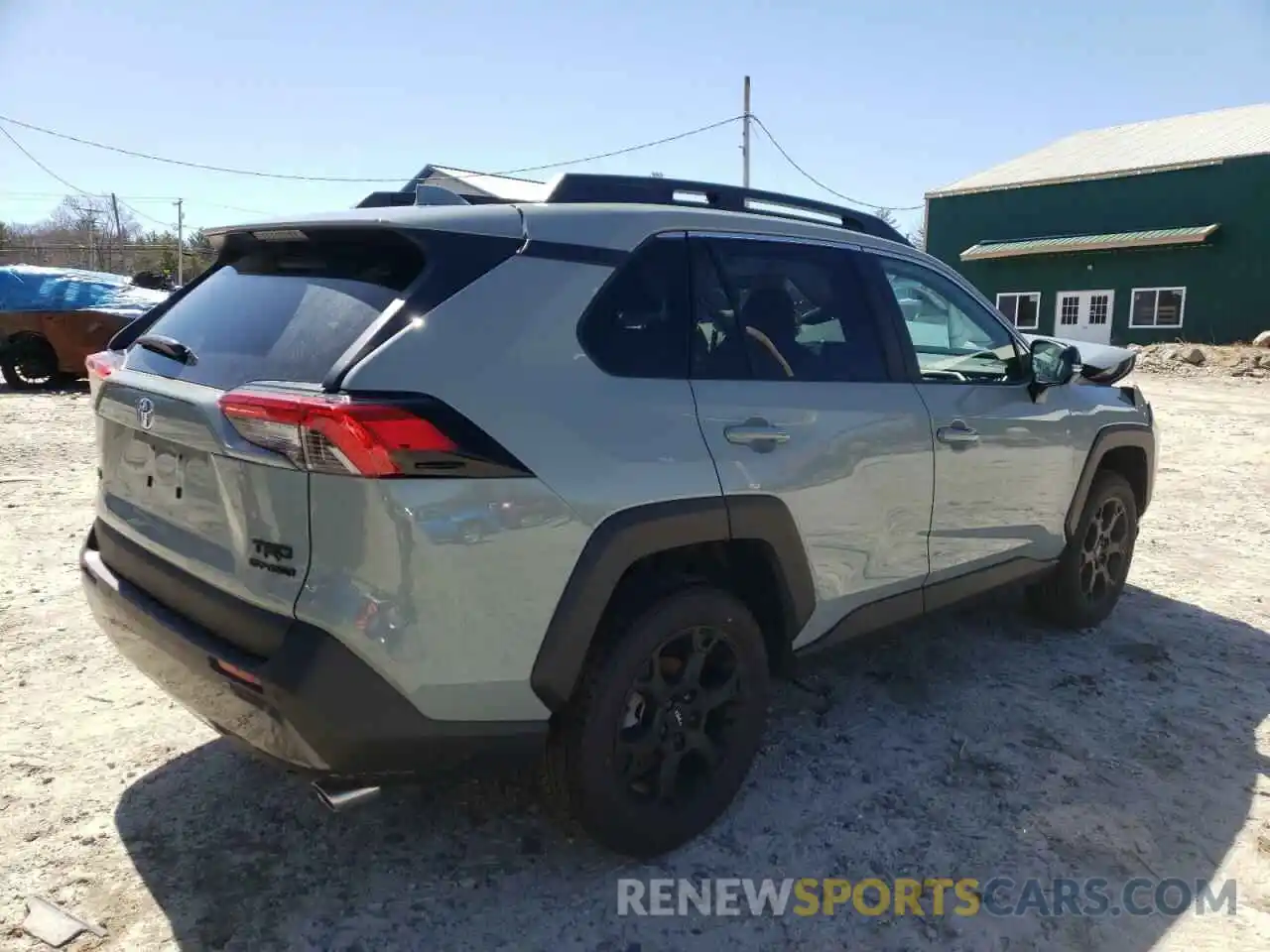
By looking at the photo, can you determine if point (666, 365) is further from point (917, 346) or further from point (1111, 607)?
point (1111, 607)

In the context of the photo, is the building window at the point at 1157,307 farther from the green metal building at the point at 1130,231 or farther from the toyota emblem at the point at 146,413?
the toyota emblem at the point at 146,413

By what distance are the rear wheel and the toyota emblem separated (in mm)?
14180

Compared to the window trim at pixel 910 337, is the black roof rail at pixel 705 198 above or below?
above

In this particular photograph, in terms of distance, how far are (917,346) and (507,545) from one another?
218 cm

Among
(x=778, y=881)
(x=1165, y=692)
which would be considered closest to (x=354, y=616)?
(x=778, y=881)

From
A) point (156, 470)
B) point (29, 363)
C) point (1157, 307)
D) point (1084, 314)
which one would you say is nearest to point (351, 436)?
point (156, 470)

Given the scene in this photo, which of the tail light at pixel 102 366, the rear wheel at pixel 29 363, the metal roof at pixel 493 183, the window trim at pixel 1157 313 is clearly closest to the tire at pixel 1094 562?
the metal roof at pixel 493 183

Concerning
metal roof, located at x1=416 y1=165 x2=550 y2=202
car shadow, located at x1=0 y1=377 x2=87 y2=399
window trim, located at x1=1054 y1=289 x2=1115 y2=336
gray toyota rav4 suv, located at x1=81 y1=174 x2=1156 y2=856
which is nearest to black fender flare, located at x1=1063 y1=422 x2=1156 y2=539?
gray toyota rav4 suv, located at x1=81 y1=174 x2=1156 y2=856

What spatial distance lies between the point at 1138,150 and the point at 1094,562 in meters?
30.9

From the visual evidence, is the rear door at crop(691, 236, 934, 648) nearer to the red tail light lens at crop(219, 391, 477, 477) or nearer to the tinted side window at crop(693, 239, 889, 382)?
the tinted side window at crop(693, 239, 889, 382)

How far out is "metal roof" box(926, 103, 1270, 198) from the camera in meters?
27.2

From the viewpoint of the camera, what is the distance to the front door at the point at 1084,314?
2895 centimetres

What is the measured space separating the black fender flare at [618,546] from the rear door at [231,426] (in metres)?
0.63

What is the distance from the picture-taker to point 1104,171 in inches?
1119
